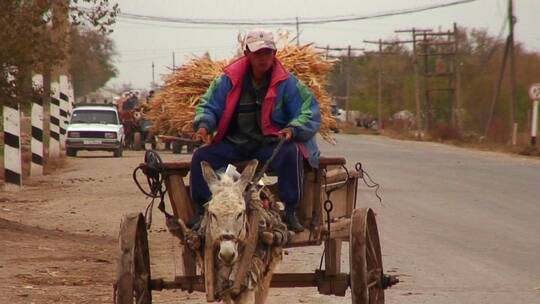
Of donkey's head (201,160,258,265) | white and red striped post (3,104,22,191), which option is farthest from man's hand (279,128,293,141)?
white and red striped post (3,104,22,191)

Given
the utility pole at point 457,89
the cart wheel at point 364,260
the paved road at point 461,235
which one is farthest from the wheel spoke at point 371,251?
the utility pole at point 457,89

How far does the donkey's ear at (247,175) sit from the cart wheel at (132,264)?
86 cm

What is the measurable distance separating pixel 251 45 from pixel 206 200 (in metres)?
1.10

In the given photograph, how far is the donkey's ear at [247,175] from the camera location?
7148 millimetres

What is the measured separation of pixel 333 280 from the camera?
8.23 metres

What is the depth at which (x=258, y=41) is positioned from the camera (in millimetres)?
8016

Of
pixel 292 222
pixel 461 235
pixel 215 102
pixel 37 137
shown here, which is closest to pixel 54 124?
pixel 37 137

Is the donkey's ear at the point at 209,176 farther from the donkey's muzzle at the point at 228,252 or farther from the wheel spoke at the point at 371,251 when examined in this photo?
the wheel spoke at the point at 371,251

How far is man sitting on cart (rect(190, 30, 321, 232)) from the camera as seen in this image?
7.80m

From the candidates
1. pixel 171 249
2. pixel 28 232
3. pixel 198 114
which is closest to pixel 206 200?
pixel 198 114

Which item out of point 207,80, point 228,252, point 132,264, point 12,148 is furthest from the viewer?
point 12,148

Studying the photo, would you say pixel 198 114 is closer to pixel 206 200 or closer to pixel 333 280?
pixel 206 200

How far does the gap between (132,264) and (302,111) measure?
157cm

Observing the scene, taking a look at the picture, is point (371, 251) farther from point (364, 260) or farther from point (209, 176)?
point (209, 176)
